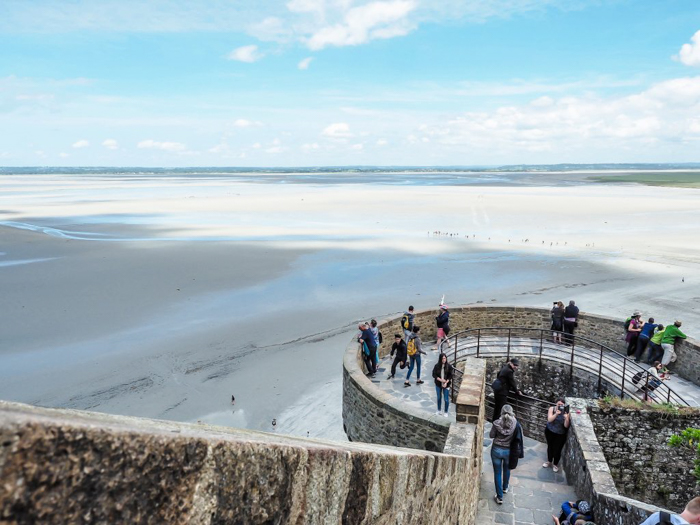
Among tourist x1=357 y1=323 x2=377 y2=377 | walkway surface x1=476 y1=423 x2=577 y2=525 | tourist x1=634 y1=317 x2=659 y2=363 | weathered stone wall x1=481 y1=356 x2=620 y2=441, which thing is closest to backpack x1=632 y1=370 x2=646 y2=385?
weathered stone wall x1=481 y1=356 x2=620 y2=441


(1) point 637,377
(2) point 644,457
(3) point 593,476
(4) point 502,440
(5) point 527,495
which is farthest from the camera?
(1) point 637,377

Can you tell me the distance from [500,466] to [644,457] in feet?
11.6

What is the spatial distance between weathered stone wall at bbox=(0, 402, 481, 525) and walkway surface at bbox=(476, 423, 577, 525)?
580cm

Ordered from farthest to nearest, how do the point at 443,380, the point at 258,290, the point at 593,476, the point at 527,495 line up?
the point at 258,290 → the point at 443,380 → the point at 527,495 → the point at 593,476

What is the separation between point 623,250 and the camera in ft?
104

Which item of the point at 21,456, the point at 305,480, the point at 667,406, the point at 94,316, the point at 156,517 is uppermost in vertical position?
the point at 21,456

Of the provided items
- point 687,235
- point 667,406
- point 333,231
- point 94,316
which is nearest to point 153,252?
point 94,316

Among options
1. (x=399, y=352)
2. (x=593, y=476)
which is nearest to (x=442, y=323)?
(x=399, y=352)

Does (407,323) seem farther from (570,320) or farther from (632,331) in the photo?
(632,331)

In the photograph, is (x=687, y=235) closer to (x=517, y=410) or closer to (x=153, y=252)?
(x=517, y=410)

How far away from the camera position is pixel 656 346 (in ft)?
35.5

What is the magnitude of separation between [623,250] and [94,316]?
99.8ft

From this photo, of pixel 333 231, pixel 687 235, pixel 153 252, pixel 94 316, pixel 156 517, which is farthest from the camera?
pixel 333 231

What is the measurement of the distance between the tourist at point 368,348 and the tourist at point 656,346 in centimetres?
615
